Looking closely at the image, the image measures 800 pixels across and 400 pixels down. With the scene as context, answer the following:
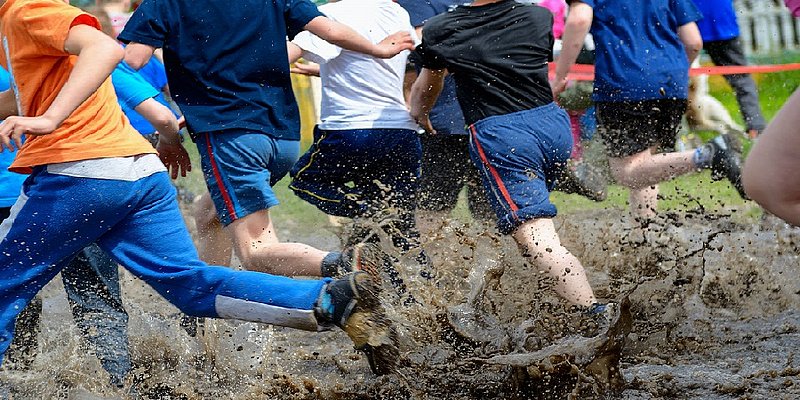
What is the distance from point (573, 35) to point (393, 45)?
1.47 metres

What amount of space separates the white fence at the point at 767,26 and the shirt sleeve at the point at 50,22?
11215 millimetres

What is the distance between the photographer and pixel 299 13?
15.0 ft

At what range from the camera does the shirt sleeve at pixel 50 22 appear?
3.31 m

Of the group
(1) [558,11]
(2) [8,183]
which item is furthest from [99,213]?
(1) [558,11]

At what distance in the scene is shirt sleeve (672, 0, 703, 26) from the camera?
6176 mm

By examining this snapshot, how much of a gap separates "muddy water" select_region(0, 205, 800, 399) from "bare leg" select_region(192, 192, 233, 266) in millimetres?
344

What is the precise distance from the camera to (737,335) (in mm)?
4668

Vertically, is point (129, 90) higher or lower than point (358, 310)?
higher

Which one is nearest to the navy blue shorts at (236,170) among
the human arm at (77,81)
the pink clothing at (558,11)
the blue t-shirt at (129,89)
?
the blue t-shirt at (129,89)

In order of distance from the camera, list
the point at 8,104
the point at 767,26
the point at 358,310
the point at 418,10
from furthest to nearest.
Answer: the point at 767,26, the point at 418,10, the point at 8,104, the point at 358,310

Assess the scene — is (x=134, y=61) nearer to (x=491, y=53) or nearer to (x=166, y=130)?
(x=166, y=130)

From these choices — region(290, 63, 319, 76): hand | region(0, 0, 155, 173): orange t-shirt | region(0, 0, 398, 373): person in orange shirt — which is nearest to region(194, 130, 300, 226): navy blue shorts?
region(0, 0, 398, 373): person in orange shirt

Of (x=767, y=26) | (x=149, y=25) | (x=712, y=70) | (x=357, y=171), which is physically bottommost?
(x=767, y=26)

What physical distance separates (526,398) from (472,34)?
63.0 inches
